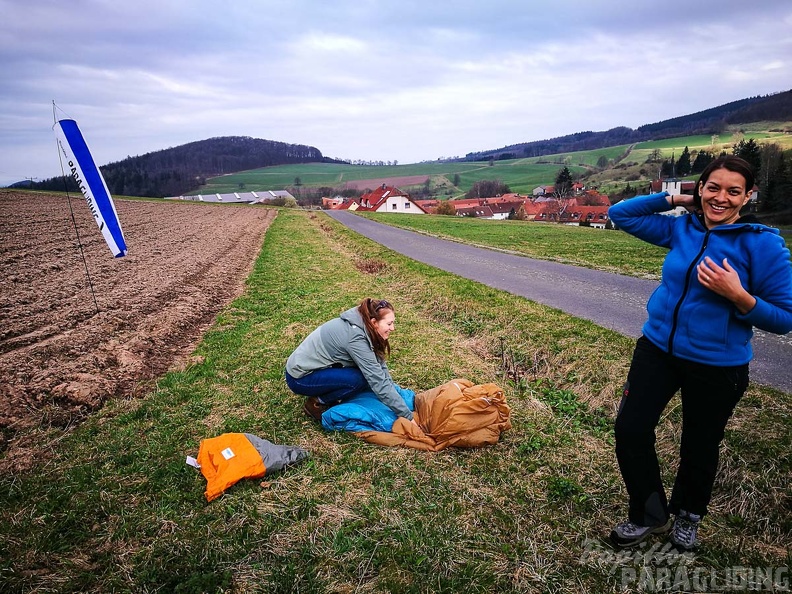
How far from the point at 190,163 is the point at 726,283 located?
580 feet

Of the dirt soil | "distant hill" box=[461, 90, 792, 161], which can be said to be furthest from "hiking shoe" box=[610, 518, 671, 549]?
"distant hill" box=[461, 90, 792, 161]

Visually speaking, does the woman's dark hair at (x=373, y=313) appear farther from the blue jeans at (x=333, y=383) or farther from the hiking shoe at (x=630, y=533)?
the hiking shoe at (x=630, y=533)

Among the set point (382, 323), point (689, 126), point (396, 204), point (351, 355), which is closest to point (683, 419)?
point (382, 323)

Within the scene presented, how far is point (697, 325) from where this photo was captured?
252cm

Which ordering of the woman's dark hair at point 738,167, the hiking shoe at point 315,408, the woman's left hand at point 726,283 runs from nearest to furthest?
the woman's left hand at point 726,283
the woman's dark hair at point 738,167
the hiking shoe at point 315,408

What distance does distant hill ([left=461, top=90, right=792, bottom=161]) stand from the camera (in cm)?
11306

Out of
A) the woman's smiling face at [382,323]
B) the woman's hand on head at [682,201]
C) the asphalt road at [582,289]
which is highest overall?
the woman's hand on head at [682,201]

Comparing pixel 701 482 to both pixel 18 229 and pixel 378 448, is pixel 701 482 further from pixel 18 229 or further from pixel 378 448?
pixel 18 229

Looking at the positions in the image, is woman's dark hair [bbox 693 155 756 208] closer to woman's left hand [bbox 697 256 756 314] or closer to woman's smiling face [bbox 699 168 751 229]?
woman's smiling face [bbox 699 168 751 229]

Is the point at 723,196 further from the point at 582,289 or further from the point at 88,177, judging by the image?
the point at 88,177

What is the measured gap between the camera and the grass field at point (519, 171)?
320 ft

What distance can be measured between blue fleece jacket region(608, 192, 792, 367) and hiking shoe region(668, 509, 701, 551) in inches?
48.1

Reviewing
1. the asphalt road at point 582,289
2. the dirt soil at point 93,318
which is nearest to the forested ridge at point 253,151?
the dirt soil at point 93,318

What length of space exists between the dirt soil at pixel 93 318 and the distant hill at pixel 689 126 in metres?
140
